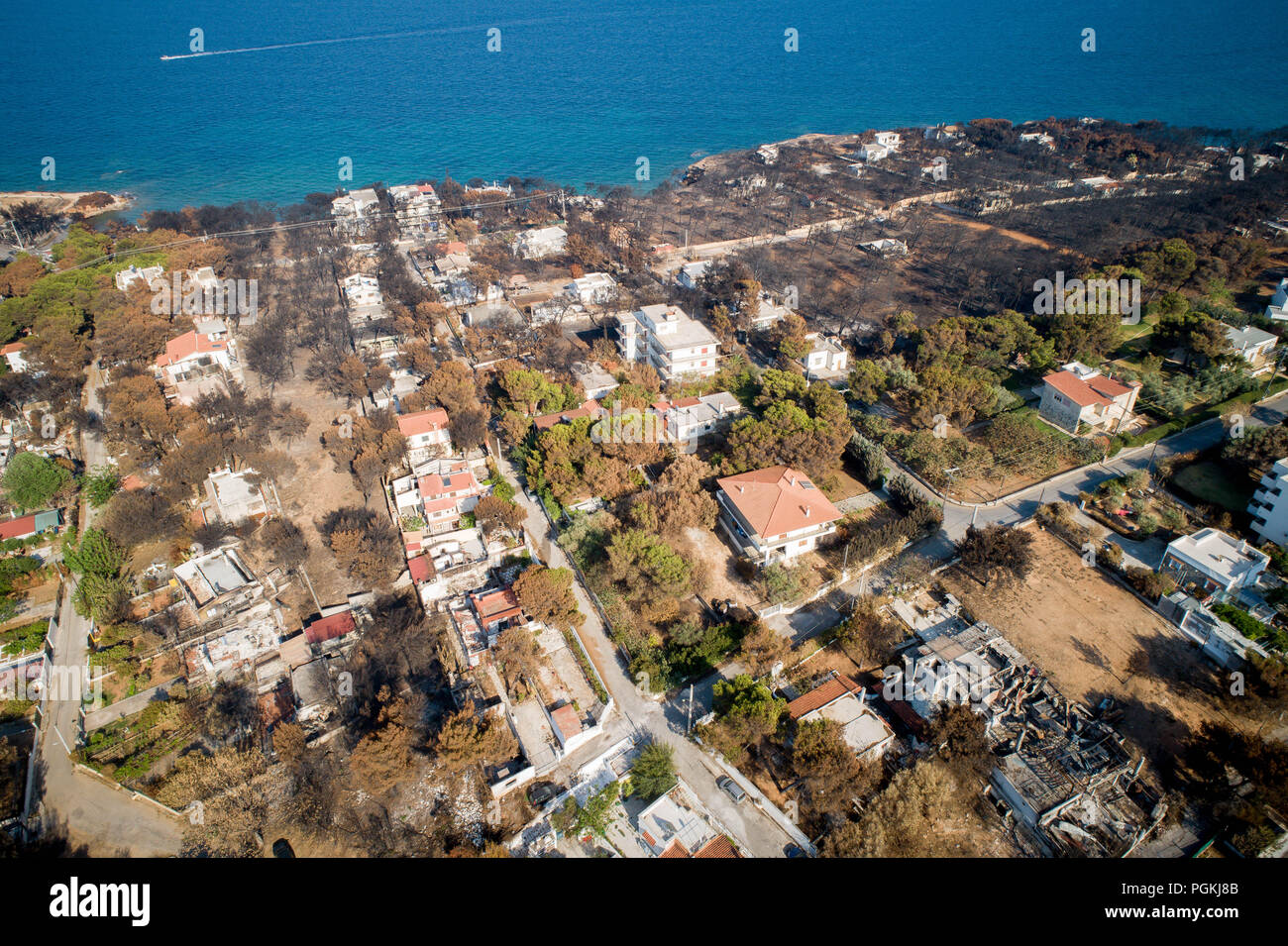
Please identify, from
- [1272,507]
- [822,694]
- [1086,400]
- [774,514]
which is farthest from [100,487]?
[1272,507]

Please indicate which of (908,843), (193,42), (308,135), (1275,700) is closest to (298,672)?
(908,843)

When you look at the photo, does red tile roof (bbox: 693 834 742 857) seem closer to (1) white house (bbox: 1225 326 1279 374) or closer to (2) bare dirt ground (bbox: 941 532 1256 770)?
(2) bare dirt ground (bbox: 941 532 1256 770)

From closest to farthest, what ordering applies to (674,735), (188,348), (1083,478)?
(674,735) < (1083,478) < (188,348)

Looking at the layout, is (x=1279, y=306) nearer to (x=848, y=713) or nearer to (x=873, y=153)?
(x=848, y=713)

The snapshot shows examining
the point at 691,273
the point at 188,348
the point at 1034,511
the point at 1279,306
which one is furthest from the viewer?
the point at 691,273

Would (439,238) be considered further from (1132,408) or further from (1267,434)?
(1267,434)

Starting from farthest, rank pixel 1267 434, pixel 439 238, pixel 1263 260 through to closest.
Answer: pixel 439 238 → pixel 1263 260 → pixel 1267 434

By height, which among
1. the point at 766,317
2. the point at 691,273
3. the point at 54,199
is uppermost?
the point at 54,199
